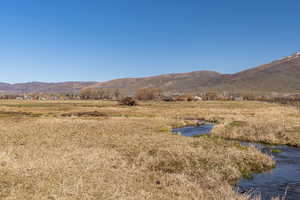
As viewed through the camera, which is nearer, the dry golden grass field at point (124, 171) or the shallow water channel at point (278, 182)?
the dry golden grass field at point (124, 171)

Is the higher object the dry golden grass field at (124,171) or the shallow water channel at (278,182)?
the dry golden grass field at (124,171)

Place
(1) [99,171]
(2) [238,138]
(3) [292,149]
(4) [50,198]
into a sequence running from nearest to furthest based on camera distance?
(4) [50,198] → (1) [99,171] → (3) [292,149] → (2) [238,138]

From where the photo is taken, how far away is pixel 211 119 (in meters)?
56.2

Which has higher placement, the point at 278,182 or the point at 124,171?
the point at 124,171

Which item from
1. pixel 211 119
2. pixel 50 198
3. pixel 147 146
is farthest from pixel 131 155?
pixel 211 119

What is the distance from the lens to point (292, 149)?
1077 inches

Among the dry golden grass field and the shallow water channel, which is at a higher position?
the dry golden grass field

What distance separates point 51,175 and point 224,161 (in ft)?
37.5

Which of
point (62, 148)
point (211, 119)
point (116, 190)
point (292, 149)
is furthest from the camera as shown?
point (211, 119)

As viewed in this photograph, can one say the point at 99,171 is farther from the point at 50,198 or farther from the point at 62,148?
the point at 62,148

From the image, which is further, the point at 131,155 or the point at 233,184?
the point at 131,155

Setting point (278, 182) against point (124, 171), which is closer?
point (124, 171)

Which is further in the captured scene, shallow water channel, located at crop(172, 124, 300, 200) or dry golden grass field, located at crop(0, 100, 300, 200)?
shallow water channel, located at crop(172, 124, 300, 200)

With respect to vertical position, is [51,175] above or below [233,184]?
above
